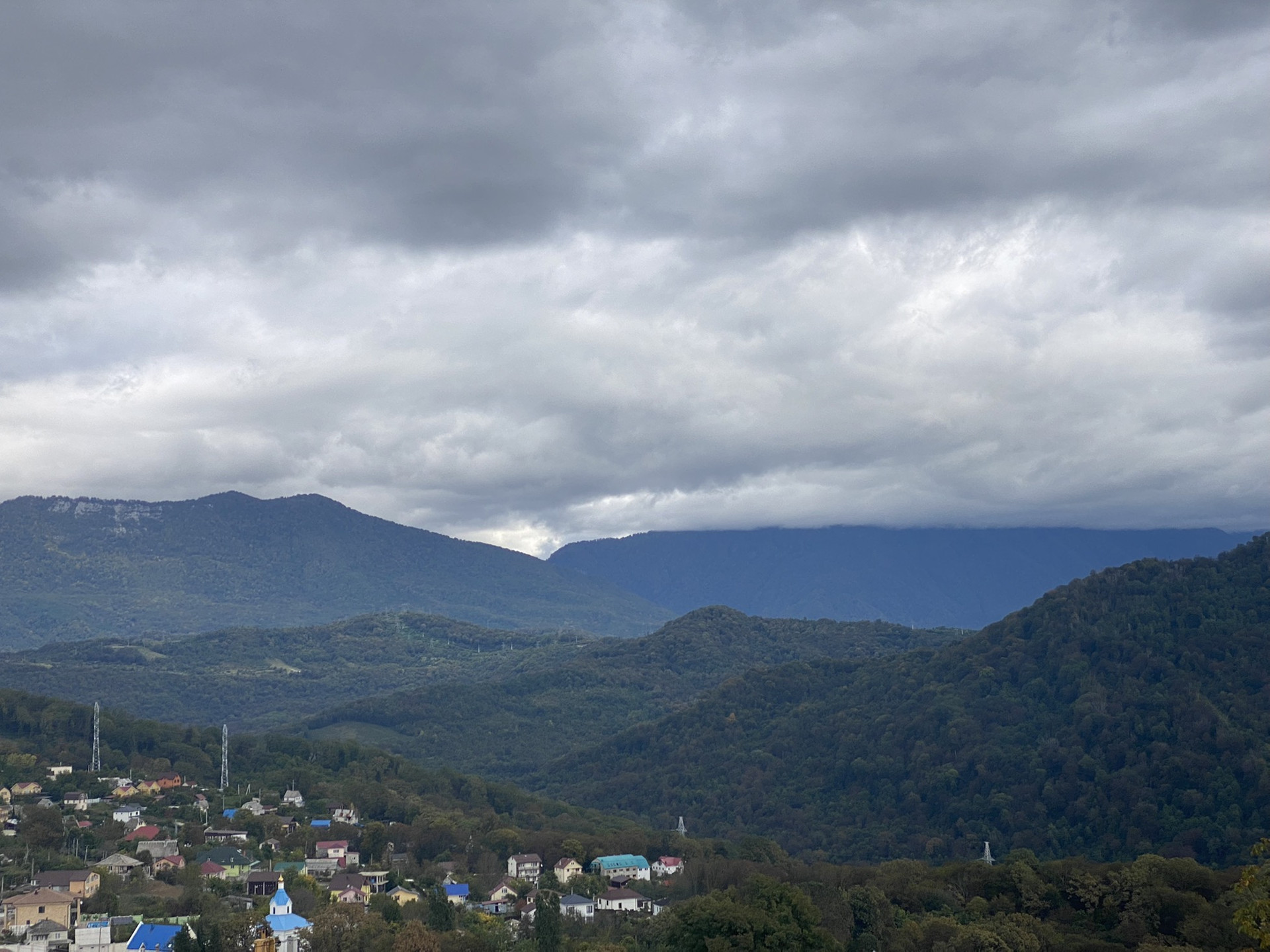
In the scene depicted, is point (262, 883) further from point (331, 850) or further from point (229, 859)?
point (331, 850)

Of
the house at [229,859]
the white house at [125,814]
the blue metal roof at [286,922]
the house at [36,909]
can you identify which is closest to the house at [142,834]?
the white house at [125,814]

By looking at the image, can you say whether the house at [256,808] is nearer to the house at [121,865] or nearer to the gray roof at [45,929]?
the house at [121,865]

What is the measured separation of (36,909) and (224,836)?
25.8 metres

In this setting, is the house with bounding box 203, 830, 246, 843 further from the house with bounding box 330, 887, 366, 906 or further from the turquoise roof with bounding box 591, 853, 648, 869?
the turquoise roof with bounding box 591, 853, 648, 869

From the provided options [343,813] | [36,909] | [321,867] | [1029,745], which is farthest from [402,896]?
[1029,745]

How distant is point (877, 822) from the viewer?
115 metres

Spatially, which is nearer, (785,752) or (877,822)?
(877,822)

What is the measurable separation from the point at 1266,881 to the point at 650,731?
142 meters

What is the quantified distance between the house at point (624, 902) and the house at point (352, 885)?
40.9 ft

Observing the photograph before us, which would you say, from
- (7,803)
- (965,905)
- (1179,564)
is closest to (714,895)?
(965,905)

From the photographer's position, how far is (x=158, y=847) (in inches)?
3226

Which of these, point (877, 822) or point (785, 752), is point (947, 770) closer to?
point (877, 822)

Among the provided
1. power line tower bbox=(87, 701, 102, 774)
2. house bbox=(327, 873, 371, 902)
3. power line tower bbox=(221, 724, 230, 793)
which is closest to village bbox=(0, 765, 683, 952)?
house bbox=(327, 873, 371, 902)

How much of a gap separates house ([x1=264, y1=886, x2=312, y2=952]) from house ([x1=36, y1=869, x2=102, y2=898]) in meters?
14.0
